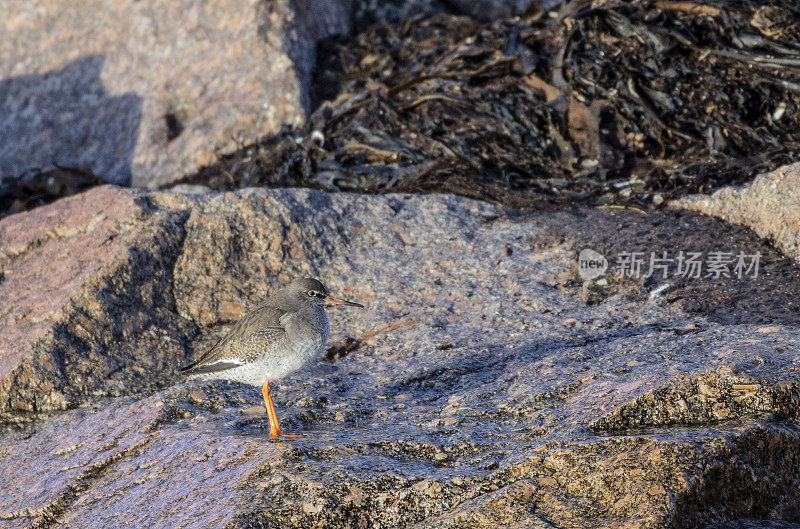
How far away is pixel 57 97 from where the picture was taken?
996cm

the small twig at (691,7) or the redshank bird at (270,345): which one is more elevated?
the small twig at (691,7)

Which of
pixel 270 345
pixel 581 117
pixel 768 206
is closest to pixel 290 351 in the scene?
pixel 270 345

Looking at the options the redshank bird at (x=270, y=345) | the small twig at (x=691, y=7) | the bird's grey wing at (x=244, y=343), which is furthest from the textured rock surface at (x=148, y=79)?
the bird's grey wing at (x=244, y=343)

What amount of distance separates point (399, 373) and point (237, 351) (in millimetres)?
1067

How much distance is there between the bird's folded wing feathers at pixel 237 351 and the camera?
4.43 meters

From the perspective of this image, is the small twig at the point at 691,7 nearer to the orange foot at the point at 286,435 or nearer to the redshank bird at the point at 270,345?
the redshank bird at the point at 270,345

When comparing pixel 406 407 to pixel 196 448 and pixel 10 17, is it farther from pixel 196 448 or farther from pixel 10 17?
pixel 10 17

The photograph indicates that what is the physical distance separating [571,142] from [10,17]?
315 inches

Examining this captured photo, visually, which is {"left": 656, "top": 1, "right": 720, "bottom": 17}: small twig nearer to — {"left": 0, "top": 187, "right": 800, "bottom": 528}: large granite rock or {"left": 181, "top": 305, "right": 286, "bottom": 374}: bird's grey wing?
{"left": 0, "top": 187, "right": 800, "bottom": 528}: large granite rock

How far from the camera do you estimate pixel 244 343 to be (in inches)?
178

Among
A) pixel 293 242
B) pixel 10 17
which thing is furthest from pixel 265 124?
pixel 10 17

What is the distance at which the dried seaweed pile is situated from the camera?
7.23m
